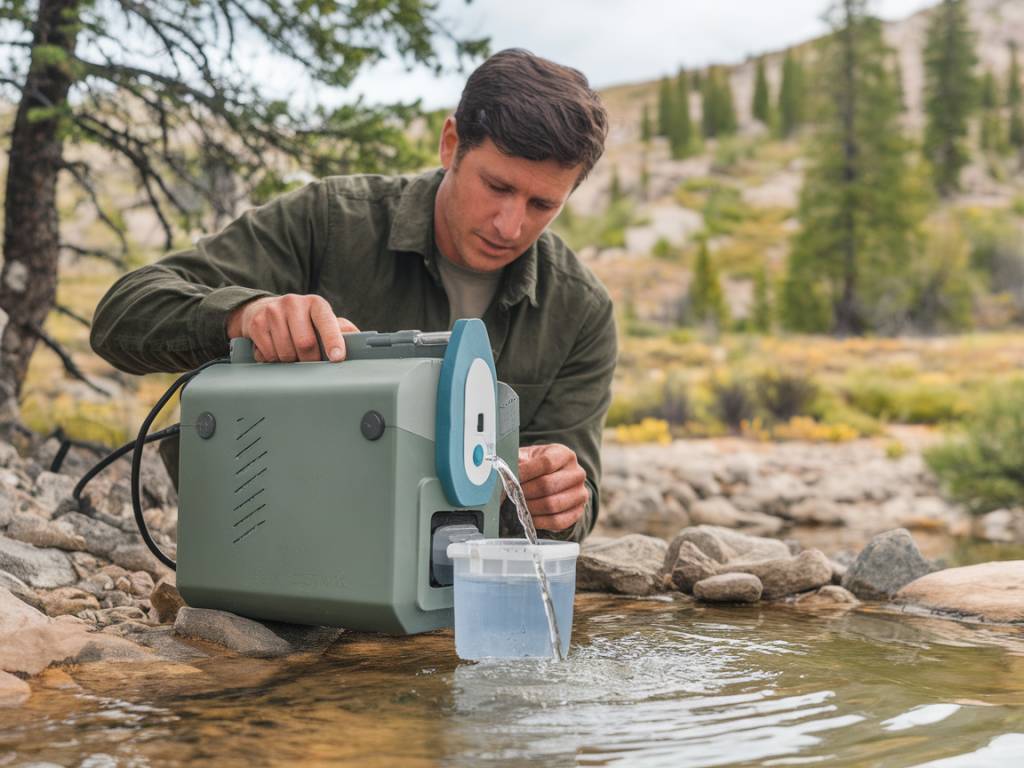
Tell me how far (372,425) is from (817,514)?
21.3 feet

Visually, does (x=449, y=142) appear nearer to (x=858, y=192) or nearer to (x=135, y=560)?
(x=135, y=560)

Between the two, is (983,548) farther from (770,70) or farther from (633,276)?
(770,70)

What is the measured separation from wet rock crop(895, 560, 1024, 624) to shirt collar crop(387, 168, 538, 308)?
1.47m

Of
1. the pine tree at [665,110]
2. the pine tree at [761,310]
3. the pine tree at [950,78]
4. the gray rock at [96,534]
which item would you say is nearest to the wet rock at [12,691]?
the gray rock at [96,534]

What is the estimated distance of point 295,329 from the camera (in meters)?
2.16

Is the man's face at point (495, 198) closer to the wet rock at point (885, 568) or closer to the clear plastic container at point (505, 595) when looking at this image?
the clear plastic container at point (505, 595)

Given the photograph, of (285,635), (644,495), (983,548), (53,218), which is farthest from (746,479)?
(285,635)

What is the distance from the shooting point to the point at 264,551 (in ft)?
7.13

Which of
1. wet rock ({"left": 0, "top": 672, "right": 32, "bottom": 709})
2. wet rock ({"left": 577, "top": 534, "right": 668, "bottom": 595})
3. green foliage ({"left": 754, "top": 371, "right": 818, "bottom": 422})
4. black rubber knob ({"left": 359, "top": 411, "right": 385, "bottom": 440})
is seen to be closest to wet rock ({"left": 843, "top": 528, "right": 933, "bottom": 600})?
wet rock ({"left": 577, "top": 534, "right": 668, "bottom": 595})

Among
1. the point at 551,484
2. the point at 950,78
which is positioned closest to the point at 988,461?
the point at 551,484

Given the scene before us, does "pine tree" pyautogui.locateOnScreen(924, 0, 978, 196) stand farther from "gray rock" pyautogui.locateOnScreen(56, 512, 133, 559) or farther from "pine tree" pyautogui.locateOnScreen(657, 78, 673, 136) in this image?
"gray rock" pyautogui.locateOnScreen(56, 512, 133, 559)

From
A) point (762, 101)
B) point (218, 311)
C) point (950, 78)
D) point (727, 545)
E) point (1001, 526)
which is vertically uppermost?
point (762, 101)

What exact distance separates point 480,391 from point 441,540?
0.30 metres

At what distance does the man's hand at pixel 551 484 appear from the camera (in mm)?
2541
